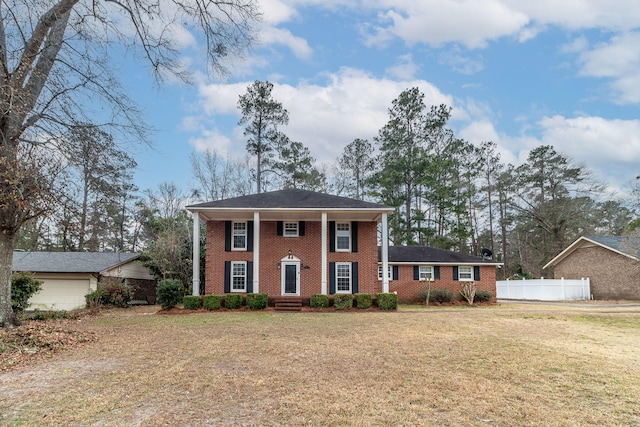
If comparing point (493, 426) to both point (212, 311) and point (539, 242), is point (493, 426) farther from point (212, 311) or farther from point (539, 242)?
point (539, 242)

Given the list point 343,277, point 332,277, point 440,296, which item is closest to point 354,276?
point 343,277

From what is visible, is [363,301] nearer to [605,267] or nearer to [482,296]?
[482,296]

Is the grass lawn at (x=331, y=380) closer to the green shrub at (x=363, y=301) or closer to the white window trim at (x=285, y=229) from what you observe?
the green shrub at (x=363, y=301)

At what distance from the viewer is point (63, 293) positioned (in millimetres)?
21203

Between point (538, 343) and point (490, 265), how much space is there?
14209 millimetres

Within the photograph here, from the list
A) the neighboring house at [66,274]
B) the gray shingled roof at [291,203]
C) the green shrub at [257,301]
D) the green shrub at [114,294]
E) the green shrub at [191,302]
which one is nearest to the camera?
the green shrub at [191,302]

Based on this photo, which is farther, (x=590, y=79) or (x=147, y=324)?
(x=590, y=79)

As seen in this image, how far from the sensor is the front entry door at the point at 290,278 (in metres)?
19.9

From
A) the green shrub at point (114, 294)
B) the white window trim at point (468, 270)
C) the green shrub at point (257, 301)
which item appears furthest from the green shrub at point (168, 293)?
the white window trim at point (468, 270)

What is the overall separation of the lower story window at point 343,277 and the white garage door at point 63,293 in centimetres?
1329

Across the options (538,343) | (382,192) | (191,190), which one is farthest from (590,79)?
(191,190)

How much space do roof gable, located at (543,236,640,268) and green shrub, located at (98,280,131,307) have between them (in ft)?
85.2

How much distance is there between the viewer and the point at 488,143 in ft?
120

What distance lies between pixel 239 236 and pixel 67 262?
10.5 m
